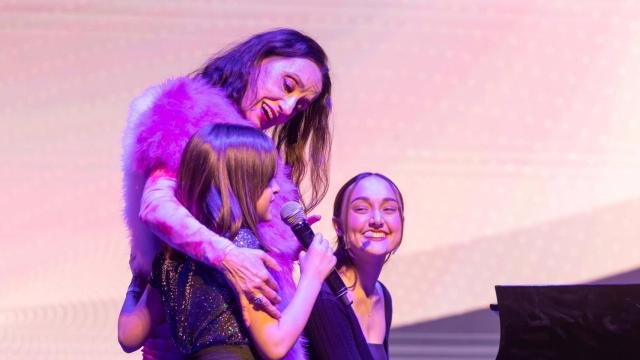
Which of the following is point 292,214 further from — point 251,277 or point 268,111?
point 268,111

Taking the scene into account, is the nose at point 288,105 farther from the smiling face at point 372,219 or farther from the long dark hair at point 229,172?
the smiling face at point 372,219

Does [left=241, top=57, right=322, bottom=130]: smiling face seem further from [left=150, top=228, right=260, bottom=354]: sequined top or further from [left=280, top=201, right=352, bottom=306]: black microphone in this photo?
[left=150, top=228, right=260, bottom=354]: sequined top

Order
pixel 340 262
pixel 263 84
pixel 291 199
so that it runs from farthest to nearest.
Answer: pixel 340 262, pixel 263 84, pixel 291 199

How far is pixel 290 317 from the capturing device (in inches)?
60.5

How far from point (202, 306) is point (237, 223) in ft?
0.50

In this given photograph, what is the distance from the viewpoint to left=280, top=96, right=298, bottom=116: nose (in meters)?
2.05

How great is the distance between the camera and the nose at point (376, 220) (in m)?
2.54

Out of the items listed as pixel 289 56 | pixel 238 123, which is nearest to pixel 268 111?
pixel 289 56

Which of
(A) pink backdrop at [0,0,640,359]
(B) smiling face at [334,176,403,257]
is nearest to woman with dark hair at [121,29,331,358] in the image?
(B) smiling face at [334,176,403,257]

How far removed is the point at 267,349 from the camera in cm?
151

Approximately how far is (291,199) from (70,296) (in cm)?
177

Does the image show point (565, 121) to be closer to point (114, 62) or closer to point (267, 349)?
point (114, 62)

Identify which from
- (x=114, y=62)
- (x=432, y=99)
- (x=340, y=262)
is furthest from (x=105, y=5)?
(x=340, y=262)

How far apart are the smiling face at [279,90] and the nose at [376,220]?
54 centimetres
